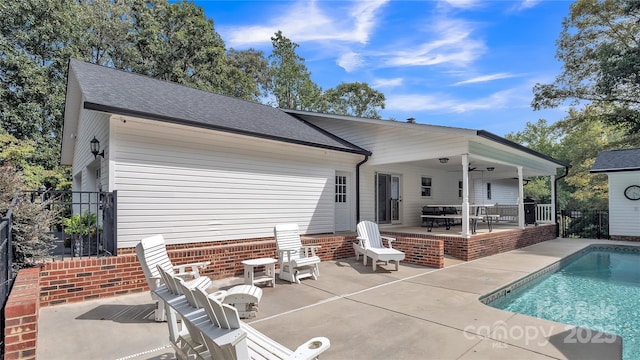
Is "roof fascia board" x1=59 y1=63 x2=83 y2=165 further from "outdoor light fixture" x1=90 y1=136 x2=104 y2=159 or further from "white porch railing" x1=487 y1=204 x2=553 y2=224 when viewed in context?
"white porch railing" x1=487 y1=204 x2=553 y2=224

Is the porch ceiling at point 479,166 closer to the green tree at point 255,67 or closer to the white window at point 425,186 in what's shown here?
the white window at point 425,186

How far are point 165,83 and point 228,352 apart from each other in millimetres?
9837

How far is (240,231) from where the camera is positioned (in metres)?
8.08

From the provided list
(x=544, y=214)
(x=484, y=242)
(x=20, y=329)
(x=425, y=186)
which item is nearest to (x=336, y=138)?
(x=425, y=186)

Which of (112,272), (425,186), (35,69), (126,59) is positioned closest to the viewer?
(112,272)

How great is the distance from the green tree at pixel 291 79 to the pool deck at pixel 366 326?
911 inches

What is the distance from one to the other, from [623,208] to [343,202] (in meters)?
11.8

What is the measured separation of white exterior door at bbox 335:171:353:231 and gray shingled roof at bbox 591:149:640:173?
1059cm

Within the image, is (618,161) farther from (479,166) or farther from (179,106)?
(179,106)

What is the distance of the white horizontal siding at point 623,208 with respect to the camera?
13.2m

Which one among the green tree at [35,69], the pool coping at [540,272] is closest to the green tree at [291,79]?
the green tree at [35,69]

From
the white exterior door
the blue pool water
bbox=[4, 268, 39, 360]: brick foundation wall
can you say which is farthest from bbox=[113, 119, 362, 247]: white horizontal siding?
the blue pool water

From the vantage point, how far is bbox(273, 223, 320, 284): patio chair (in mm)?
6441

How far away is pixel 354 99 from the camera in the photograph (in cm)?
2986
